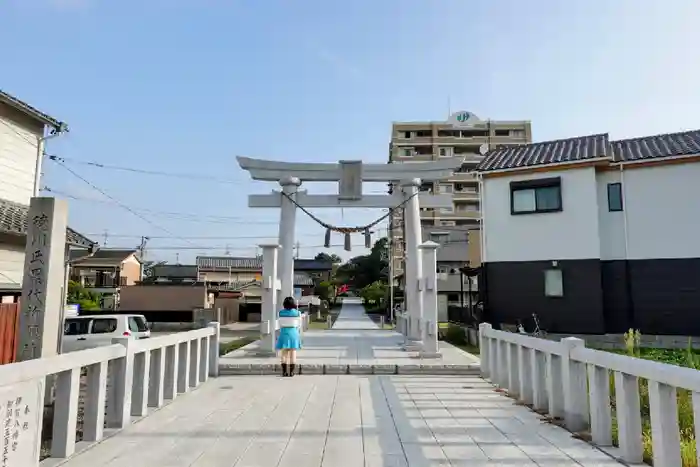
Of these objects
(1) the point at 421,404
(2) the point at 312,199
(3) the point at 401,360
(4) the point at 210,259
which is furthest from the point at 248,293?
(1) the point at 421,404

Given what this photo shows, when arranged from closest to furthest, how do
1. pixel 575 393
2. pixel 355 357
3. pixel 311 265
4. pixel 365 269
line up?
1. pixel 575 393
2. pixel 355 357
3. pixel 311 265
4. pixel 365 269

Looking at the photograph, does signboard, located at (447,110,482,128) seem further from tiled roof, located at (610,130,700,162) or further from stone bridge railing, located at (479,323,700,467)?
stone bridge railing, located at (479,323,700,467)

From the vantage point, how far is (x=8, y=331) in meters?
6.90

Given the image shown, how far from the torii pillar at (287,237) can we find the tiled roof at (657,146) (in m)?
9.40

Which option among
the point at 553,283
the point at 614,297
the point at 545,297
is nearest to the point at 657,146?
the point at 614,297

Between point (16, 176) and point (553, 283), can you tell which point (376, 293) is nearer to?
point (553, 283)

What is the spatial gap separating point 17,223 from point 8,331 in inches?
159

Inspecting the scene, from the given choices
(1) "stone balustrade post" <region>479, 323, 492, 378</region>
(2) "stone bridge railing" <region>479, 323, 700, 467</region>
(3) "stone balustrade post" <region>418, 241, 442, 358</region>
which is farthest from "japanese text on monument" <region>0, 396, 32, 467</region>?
(3) "stone balustrade post" <region>418, 241, 442, 358</region>

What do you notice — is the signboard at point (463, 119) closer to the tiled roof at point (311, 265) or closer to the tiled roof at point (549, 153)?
the tiled roof at point (311, 265)

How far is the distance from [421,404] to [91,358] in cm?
378

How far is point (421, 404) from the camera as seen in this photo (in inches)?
249

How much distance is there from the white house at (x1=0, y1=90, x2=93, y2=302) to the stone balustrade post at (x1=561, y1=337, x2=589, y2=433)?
380 inches

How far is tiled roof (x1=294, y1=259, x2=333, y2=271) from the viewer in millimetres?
56750

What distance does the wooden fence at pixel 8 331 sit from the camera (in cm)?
680
